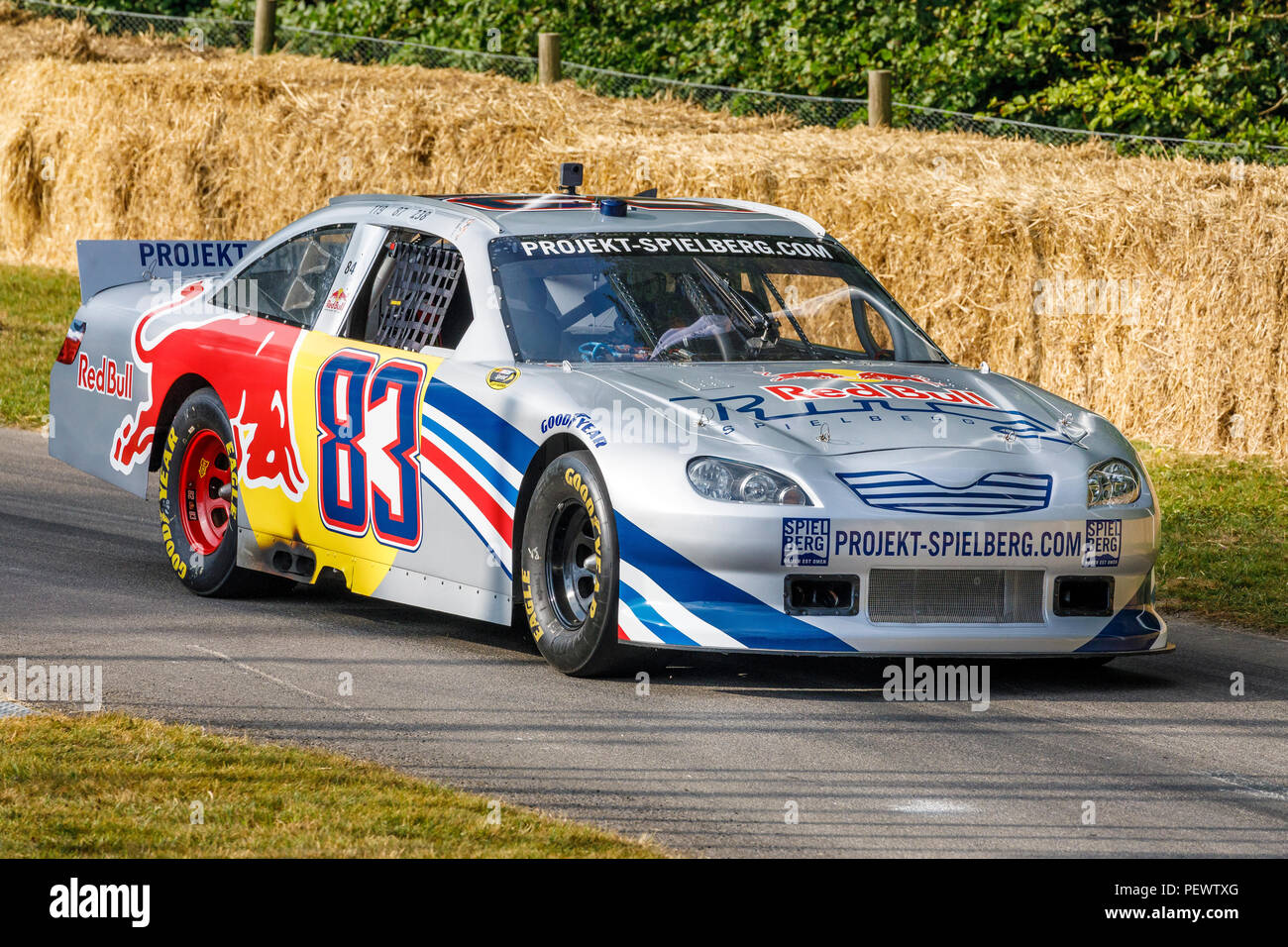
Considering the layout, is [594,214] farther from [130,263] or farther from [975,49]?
[975,49]

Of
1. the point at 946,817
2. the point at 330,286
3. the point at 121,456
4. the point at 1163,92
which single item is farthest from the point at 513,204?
the point at 1163,92

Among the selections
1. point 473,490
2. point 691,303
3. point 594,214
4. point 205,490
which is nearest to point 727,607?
point 473,490

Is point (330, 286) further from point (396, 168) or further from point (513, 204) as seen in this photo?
point (396, 168)

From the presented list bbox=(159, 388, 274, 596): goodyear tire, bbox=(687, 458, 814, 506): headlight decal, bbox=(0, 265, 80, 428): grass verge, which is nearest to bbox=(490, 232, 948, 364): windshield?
bbox=(687, 458, 814, 506): headlight decal

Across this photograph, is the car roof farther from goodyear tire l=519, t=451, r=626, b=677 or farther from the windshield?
goodyear tire l=519, t=451, r=626, b=677

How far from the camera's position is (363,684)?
6.47 m

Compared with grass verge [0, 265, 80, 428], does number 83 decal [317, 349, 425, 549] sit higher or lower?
higher

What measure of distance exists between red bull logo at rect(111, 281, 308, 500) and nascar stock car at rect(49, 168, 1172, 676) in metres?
0.02

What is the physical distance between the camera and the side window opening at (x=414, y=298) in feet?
23.7

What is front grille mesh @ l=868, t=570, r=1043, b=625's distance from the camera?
20.2 ft

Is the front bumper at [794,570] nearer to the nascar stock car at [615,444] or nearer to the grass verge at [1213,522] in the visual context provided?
the nascar stock car at [615,444]

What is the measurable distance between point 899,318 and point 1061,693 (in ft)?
5.82

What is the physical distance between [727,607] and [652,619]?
0.80 feet
